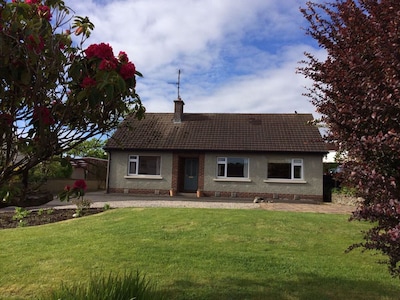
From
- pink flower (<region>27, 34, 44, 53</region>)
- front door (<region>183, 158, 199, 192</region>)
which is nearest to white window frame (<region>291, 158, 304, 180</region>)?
front door (<region>183, 158, 199, 192</region>)

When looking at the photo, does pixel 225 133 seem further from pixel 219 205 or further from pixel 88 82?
pixel 88 82

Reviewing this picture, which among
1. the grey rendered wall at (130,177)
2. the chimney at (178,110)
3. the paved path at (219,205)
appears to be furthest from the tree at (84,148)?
the chimney at (178,110)

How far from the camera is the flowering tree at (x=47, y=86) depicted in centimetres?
279

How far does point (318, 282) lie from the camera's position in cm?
550

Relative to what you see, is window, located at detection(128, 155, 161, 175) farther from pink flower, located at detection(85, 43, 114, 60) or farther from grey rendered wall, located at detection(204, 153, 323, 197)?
pink flower, located at detection(85, 43, 114, 60)

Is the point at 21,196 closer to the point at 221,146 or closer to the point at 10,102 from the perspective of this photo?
the point at 10,102

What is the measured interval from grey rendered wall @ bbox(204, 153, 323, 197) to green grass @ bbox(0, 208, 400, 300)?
10.3 metres

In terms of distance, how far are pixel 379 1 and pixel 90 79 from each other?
286cm

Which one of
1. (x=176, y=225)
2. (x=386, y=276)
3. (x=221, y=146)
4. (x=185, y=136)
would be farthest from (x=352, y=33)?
(x=185, y=136)

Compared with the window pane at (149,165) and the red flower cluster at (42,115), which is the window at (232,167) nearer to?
the window pane at (149,165)

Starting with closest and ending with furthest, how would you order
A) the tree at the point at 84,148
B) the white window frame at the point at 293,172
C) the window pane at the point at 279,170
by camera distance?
1. the tree at the point at 84,148
2. the white window frame at the point at 293,172
3. the window pane at the point at 279,170

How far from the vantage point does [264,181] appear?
2084 centimetres

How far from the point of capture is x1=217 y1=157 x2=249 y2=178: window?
21328 millimetres

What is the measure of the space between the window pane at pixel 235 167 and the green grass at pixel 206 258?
10.8m
